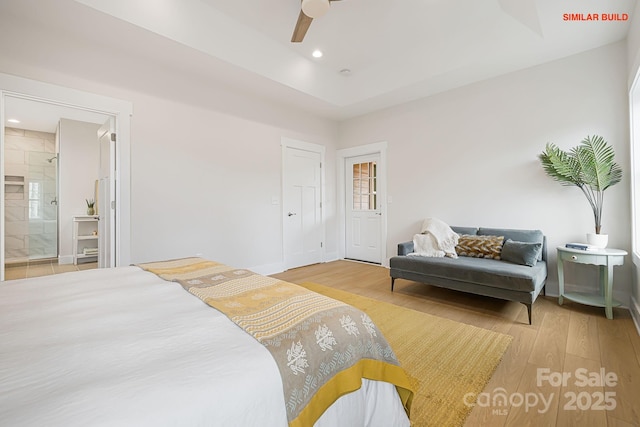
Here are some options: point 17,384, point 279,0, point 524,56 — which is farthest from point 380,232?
point 17,384

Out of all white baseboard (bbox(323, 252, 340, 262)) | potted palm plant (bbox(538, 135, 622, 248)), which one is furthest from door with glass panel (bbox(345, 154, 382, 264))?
potted palm plant (bbox(538, 135, 622, 248))

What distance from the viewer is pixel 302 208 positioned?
4859mm

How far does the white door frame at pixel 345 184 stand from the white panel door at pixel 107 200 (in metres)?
3.54

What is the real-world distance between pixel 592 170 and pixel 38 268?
7691 millimetres

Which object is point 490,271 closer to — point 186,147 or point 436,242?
point 436,242

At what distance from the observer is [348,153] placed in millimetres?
5215

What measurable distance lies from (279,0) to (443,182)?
9.99 ft

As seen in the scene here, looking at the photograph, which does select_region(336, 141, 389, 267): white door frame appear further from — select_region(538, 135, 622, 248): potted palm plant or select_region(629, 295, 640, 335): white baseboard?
select_region(629, 295, 640, 335): white baseboard

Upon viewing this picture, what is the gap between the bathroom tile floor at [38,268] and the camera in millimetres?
4121

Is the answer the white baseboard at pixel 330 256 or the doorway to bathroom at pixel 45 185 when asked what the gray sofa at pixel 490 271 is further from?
the doorway to bathroom at pixel 45 185

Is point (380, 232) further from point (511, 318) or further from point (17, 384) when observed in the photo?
point (17, 384)

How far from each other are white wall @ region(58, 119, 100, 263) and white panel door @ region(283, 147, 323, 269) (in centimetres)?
356

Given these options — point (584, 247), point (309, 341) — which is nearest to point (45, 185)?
point (309, 341)

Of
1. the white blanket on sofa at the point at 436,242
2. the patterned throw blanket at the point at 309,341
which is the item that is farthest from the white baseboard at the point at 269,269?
the patterned throw blanket at the point at 309,341
